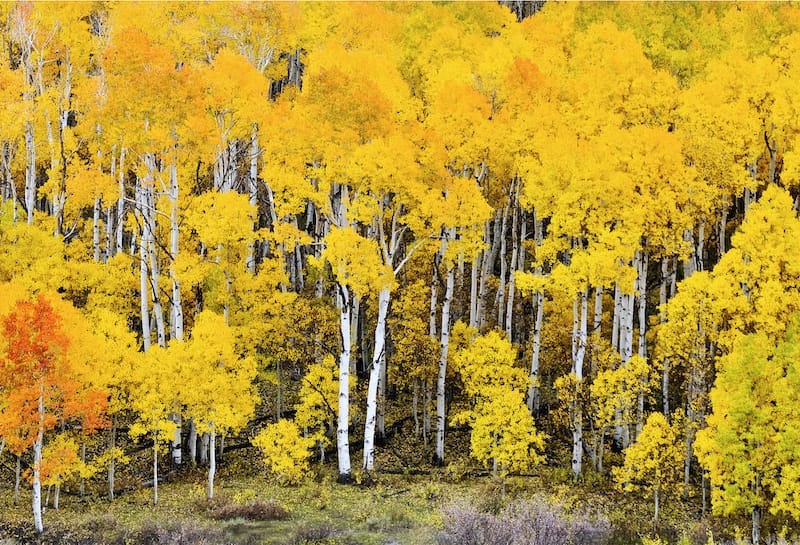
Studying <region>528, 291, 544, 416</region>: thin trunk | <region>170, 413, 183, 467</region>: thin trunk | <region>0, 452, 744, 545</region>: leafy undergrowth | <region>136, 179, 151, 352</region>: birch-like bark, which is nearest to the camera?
<region>0, 452, 744, 545</region>: leafy undergrowth

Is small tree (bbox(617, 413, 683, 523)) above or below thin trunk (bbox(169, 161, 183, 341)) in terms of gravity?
below

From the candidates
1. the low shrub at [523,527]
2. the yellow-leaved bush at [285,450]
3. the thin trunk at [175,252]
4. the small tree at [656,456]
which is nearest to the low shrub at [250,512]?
the yellow-leaved bush at [285,450]

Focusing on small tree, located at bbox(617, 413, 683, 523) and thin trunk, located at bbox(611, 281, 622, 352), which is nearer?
small tree, located at bbox(617, 413, 683, 523)

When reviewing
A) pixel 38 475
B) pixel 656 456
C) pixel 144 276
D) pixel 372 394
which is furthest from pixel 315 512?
pixel 144 276

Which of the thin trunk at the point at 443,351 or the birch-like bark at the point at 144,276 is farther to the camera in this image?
the birch-like bark at the point at 144,276

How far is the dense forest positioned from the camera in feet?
70.5

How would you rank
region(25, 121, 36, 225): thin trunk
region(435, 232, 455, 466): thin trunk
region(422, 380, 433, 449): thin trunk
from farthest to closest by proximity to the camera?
1. region(25, 121, 36, 225): thin trunk
2. region(422, 380, 433, 449): thin trunk
3. region(435, 232, 455, 466): thin trunk

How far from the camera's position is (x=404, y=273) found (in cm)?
3117

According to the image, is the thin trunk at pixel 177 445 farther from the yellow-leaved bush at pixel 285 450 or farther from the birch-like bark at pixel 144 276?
the yellow-leaved bush at pixel 285 450

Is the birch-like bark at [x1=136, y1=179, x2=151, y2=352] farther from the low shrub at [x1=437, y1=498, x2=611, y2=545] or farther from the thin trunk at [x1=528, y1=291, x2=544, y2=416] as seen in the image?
the thin trunk at [x1=528, y1=291, x2=544, y2=416]

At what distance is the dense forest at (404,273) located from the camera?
21.5m

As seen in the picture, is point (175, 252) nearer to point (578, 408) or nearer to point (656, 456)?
point (578, 408)

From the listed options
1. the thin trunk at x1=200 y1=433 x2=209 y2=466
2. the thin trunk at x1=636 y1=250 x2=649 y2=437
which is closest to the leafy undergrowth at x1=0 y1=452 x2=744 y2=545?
the thin trunk at x1=200 y1=433 x2=209 y2=466

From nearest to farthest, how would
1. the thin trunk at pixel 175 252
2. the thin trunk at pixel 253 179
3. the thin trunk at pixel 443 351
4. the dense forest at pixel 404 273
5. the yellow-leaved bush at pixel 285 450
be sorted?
the dense forest at pixel 404 273, the yellow-leaved bush at pixel 285 450, the thin trunk at pixel 175 252, the thin trunk at pixel 443 351, the thin trunk at pixel 253 179
